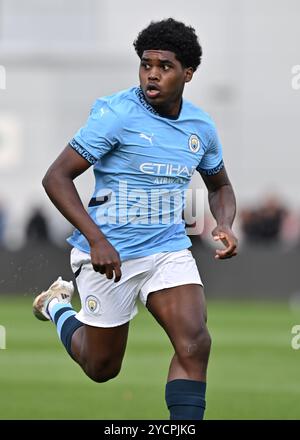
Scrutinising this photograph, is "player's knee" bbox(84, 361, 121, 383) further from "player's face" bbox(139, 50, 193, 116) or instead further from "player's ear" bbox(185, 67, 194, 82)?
"player's ear" bbox(185, 67, 194, 82)

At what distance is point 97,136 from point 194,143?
708 mm

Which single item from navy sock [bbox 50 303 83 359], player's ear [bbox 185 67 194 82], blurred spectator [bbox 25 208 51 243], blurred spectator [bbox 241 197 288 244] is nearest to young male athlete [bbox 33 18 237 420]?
player's ear [bbox 185 67 194 82]

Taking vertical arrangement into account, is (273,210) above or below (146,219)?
above

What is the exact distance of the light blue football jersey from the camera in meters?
7.51

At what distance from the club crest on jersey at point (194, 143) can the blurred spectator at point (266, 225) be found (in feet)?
54.8

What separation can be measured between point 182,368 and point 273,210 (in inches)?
702

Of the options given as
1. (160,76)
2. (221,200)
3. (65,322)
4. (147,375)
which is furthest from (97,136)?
(147,375)

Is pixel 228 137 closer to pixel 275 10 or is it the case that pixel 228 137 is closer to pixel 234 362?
pixel 275 10

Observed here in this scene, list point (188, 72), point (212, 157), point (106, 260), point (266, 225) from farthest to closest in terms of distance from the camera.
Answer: point (266, 225), point (212, 157), point (188, 72), point (106, 260)

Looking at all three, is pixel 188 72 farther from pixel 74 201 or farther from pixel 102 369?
pixel 102 369

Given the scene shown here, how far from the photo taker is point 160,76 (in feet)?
24.7

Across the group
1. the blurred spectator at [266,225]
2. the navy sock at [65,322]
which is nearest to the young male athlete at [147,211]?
the navy sock at [65,322]

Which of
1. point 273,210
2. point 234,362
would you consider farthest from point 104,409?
point 273,210

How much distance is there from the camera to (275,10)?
3219cm
